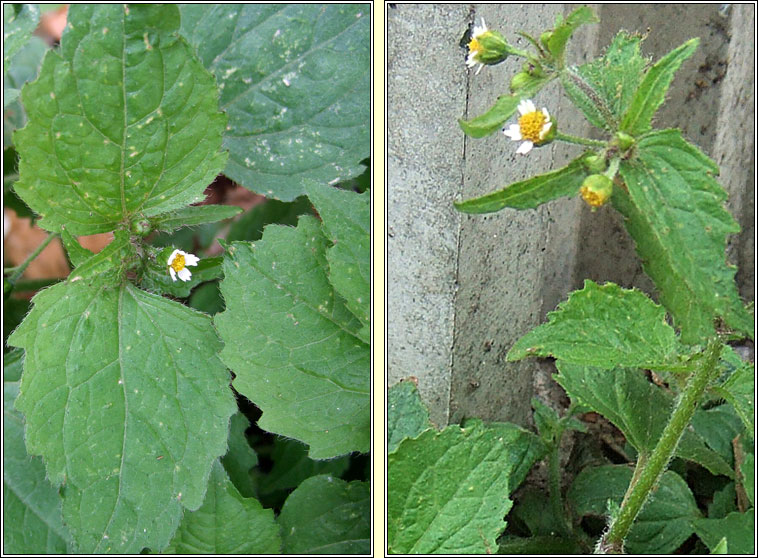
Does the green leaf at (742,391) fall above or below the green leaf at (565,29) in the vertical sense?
below

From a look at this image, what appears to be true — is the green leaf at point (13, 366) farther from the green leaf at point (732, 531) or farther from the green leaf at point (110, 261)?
the green leaf at point (732, 531)

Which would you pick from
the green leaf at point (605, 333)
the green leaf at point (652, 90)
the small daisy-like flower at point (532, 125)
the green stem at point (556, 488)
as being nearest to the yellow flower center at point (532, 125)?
the small daisy-like flower at point (532, 125)

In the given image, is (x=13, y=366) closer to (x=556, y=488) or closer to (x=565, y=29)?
(x=556, y=488)

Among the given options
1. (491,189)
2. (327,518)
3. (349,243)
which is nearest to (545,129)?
(491,189)

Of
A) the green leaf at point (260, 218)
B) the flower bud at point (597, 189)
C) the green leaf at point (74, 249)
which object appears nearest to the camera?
the flower bud at point (597, 189)

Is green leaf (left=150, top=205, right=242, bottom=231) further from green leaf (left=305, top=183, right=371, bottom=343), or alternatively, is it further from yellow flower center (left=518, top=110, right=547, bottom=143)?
yellow flower center (left=518, top=110, right=547, bottom=143)

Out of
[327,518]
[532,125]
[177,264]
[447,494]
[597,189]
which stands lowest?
[327,518]

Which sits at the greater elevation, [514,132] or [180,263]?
[514,132]
